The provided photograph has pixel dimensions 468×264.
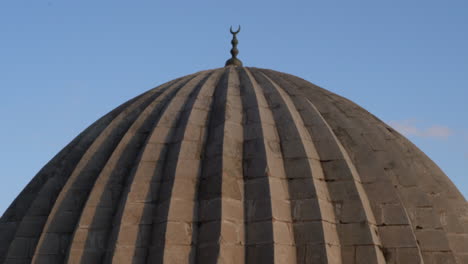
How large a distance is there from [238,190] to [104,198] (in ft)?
8.34

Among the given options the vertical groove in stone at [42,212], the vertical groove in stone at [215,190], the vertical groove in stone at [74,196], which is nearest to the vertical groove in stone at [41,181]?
the vertical groove in stone at [42,212]

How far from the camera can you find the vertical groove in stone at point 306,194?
1064cm

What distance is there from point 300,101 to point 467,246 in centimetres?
435

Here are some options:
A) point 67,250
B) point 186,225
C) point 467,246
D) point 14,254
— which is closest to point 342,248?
point 186,225

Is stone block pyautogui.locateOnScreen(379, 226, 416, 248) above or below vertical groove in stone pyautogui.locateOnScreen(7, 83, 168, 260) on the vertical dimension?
below

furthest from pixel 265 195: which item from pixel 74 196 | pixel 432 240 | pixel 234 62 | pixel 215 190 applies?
pixel 234 62

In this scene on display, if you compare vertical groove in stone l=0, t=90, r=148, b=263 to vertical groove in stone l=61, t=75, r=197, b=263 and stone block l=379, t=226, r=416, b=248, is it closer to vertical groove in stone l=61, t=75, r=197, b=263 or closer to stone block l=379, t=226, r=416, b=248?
vertical groove in stone l=61, t=75, r=197, b=263

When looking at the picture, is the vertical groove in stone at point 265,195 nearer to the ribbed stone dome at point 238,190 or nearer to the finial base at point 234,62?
the ribbed stone dome at point 238,190

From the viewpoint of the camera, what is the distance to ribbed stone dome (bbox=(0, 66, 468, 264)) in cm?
1080

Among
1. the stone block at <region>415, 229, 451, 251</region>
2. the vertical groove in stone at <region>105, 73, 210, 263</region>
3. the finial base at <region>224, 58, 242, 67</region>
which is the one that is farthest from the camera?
the finial base at <region>224, 58, 242, 67</region>

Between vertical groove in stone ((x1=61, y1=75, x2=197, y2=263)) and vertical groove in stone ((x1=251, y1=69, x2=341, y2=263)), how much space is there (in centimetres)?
279

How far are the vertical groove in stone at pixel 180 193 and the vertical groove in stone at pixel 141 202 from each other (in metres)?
0.12

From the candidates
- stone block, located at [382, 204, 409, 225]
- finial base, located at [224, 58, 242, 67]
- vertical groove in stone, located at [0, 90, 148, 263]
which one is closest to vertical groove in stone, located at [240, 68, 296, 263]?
stone block, located at [382, 204, 409, 225]

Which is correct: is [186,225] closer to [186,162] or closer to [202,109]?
[186,162]
